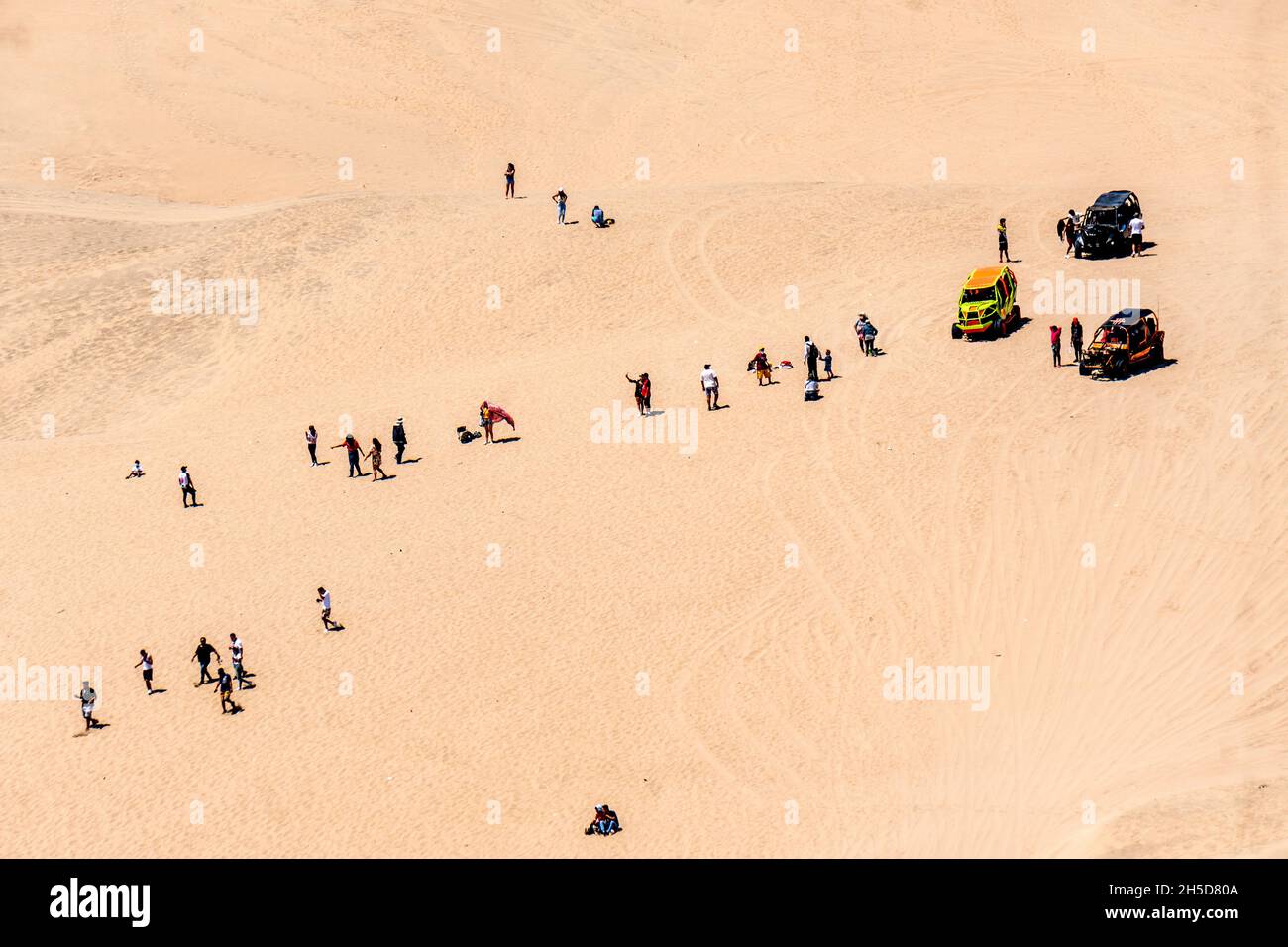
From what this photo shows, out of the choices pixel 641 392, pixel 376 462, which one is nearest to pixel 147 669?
pixel 376 462

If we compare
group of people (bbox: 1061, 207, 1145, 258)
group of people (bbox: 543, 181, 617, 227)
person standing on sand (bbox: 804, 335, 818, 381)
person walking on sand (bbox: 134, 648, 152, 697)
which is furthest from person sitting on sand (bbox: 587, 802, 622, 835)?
group of people (bbox: 543, 181, 617, 227)

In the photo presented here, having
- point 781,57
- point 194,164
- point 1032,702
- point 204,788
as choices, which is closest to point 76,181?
point 194,164

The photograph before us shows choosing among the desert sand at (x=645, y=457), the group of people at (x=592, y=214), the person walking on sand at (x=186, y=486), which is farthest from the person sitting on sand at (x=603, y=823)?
the group of people at (x=592, y=214)

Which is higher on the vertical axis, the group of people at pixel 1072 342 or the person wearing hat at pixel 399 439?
the group of people at pixel 1072 342

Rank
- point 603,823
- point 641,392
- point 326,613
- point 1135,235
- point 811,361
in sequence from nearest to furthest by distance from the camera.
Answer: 1. point 603,823
2. point 326,613
3. point 811,361
4. point 641,392
5. point 1135,235

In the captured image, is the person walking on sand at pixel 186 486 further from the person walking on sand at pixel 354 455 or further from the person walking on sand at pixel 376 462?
the person walking on sand at pixel 376 462

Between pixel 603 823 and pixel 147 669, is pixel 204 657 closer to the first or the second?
pixel 147 669

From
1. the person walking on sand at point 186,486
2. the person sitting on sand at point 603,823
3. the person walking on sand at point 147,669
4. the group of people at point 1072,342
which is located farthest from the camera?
the group of people at point 1072,342

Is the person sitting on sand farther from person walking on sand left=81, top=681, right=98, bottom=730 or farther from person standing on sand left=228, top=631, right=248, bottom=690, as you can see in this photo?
person walking on sand left=81, top=681, right=98, bottom=730
